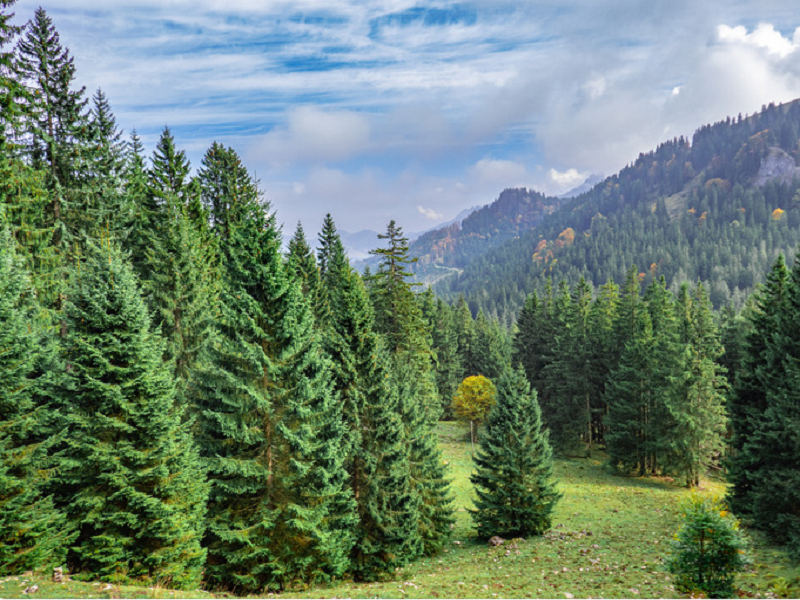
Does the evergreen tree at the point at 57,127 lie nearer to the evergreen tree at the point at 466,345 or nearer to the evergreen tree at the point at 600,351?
the evergreen tree at the point at 600,351

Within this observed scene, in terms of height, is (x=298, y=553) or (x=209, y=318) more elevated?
(x=209, y=318)

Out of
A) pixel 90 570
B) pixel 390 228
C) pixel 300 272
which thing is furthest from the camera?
pixel 300 272

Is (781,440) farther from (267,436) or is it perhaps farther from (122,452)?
(122,452)

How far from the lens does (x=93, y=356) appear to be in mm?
13023

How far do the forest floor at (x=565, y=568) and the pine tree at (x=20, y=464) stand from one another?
2.60 ft

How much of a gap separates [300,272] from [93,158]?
53.7 feet

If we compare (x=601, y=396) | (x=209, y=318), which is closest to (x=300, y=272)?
(x=209, y=318)

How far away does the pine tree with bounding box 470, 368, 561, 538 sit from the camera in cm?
2452

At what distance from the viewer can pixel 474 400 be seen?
173ft

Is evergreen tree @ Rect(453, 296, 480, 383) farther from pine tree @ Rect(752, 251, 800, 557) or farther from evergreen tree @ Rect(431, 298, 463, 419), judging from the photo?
pine tree @ Rect(752, 251, 800, 557)

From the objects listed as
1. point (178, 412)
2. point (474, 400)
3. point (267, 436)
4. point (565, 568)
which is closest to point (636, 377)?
point (474, 400)

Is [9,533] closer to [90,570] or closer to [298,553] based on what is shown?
[90,570]

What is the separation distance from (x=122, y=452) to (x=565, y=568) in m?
17.0

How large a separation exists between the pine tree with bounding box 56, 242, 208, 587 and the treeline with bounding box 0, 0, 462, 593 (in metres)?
0.06
